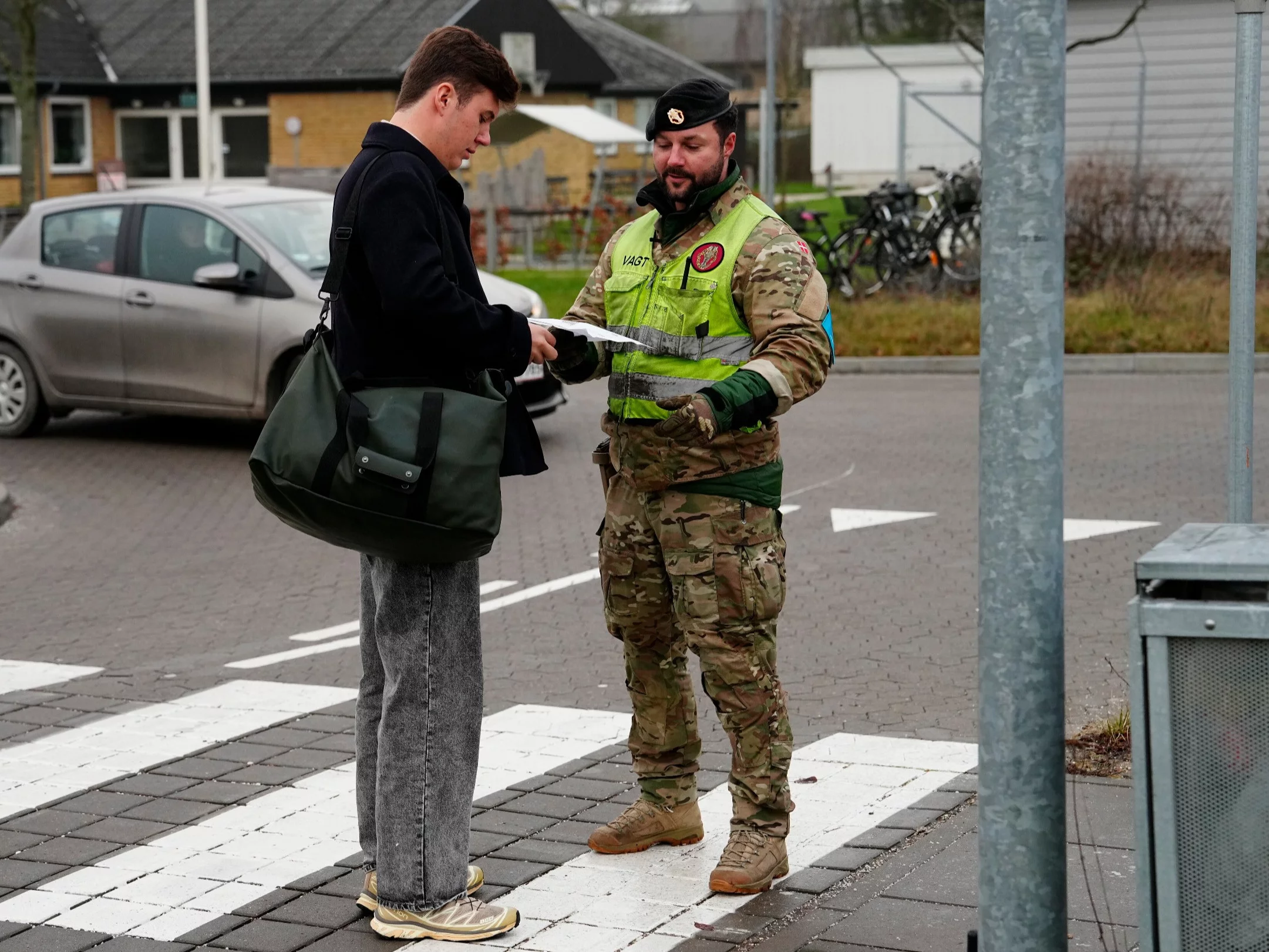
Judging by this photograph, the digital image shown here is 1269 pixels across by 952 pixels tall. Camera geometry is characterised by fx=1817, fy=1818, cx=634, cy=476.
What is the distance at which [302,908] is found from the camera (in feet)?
14.6

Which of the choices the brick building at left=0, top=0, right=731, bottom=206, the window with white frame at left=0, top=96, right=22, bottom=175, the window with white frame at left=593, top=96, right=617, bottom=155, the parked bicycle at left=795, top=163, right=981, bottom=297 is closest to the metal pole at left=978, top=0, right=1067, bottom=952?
the parked bicycle at left=795, top=163, right=981, bottom=297

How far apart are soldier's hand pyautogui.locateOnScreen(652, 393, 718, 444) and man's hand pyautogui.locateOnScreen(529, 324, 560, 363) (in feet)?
1.01

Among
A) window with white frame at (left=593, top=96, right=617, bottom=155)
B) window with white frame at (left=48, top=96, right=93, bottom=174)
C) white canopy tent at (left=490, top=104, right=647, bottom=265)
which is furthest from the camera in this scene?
window with white frame at (left=593, top=96, right=617, bottom=155)

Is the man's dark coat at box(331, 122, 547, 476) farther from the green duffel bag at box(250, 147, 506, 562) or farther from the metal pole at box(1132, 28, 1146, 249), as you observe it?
the metal pole at box(1132, 28, 1146, 249)

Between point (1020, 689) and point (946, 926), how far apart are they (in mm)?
1460

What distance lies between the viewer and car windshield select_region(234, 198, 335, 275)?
1198cm

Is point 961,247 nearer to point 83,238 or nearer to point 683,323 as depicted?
point 83,238

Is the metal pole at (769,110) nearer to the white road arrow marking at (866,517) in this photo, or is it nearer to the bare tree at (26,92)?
the white road arrow marking at (866,517)

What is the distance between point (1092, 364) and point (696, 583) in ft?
40.0

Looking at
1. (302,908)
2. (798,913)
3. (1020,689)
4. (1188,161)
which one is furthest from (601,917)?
(1188,161)

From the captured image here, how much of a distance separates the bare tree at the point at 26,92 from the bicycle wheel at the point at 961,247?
20.4 meters

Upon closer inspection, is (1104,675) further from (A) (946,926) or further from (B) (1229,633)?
(B) (1229,633)

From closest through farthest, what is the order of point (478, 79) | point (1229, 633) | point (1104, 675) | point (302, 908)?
point (1229, 633)
point (478, 79)
point (302, 908)
point (1104, 675)

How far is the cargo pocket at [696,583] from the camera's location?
4.39 m
